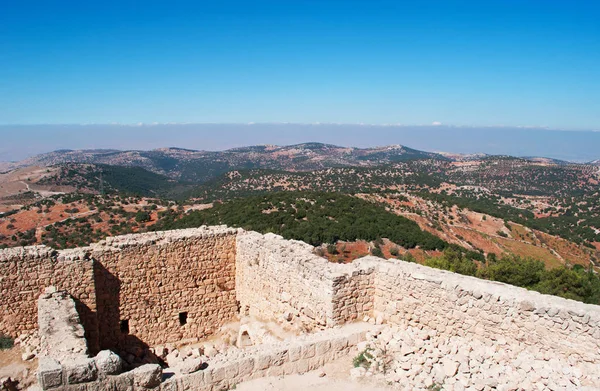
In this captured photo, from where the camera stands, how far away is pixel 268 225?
2422 cm

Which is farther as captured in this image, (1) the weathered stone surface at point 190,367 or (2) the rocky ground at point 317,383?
(2) the rocky ground at point 317,383

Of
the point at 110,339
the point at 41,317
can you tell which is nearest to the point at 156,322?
the point at 110,339

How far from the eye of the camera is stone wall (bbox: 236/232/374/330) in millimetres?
7406

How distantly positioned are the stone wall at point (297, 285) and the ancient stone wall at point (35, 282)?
3451 mm

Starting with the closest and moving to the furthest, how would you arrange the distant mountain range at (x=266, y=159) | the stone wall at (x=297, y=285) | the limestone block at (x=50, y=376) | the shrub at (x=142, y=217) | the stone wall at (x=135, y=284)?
the limestone block at (x=50, y=376) → the stone wall at (x=297, y=285) → the stone wall at (x=135, y=284) → the shrub at (x=142, y=217) → the distant mountain range at (x=266, y=159)

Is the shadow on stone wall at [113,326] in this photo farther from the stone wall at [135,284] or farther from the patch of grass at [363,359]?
the patch of grass at [363,359]

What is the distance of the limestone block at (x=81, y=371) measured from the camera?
15.9 feet

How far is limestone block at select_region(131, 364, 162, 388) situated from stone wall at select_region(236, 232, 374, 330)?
3.20 meters

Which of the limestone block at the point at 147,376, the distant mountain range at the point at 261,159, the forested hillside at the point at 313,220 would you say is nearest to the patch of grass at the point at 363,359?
the limestone block at the point at 147,376

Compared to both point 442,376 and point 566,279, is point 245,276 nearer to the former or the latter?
point 442,376

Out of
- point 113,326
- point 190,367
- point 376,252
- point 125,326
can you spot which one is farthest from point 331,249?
point 190,367

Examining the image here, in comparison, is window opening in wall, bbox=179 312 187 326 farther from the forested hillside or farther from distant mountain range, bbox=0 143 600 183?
distant mountain range, bbox=0 143 600 183

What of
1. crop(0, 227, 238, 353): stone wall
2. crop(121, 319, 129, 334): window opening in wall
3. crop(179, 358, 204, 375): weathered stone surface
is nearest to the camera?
crop(179, 358, 204, 375): weathered stone surface

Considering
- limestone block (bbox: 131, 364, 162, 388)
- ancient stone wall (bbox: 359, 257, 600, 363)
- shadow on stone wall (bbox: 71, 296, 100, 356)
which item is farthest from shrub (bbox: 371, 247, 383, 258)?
limestone block (bbox: 131, 364, 162, 388)
